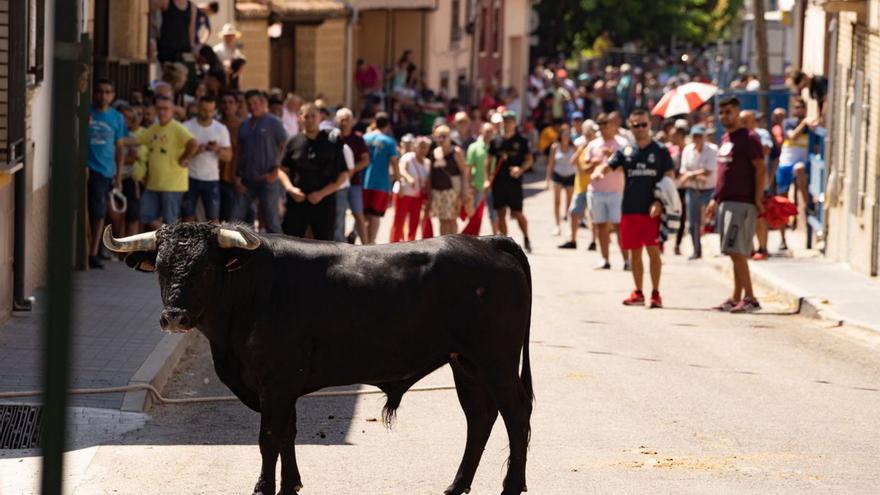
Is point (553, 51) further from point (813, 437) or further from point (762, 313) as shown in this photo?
point (813, 437)

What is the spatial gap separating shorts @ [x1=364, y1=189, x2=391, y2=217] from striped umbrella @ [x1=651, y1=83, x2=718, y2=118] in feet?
11.7

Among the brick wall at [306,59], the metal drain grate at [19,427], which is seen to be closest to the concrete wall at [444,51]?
the brick wall at [306,59]

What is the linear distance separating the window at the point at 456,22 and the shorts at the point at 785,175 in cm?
2622

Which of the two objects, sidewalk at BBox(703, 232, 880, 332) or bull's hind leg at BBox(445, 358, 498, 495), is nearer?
bull's hind leg at BBox(445, 358, 498, 495)

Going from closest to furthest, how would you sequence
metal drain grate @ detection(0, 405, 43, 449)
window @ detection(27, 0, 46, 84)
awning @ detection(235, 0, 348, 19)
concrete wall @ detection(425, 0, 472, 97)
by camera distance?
metal drain grate @ detection(0, 405, 43, 449), window @ detection(27, 0, 46, 84), awning @ detection(235, 0, 348, 19), concrete wall @ detection(425, 0, 472, 97)

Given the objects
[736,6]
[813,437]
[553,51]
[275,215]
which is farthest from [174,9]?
[736,6]

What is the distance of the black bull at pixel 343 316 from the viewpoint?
7969 millimetres

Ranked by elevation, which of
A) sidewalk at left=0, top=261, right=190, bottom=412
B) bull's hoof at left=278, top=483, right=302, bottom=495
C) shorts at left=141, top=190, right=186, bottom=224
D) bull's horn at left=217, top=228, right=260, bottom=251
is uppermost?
bull's horn at left=217, top=228, right=260, bottom=251

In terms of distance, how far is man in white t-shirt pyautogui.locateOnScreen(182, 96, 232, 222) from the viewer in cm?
1850

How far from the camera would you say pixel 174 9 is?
934 inches

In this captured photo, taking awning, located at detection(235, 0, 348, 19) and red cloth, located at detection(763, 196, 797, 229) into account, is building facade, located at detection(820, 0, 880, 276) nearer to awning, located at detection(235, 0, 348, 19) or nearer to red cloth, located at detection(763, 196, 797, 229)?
red cloth, located at detection(763, 196, 797, 229)

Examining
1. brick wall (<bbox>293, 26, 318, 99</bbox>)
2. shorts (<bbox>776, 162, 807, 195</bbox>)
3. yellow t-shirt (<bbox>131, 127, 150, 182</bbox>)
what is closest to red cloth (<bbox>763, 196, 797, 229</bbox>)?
yellow t-shirt (<bbox>131, 127, 150, 182</bbox>)

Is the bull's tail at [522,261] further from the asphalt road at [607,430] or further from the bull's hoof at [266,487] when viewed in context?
the bull's hoof at [266,487]

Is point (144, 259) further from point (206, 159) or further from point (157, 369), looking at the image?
point (206, 159)
